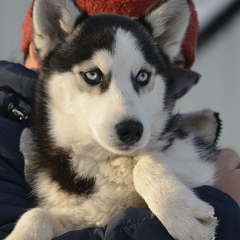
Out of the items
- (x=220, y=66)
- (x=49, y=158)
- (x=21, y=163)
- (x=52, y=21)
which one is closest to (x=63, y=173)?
(x=49, y=158)

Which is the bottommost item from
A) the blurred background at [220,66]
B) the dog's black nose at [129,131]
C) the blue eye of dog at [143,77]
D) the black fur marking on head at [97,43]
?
the blurred background at [220,66]

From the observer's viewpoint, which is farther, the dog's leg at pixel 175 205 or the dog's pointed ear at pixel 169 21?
the dog's pointed ear at pixel 169 21

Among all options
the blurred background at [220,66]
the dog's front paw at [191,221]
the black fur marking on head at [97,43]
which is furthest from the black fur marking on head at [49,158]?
the blurred background at [220,66]

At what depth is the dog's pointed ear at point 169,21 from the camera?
2229 mm

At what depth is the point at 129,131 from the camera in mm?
1832

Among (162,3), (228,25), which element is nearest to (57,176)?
(162,3)

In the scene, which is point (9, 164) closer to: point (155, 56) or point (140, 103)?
point (140, 103)

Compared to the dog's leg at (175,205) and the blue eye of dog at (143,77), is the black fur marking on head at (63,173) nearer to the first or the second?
the dog's leg at (175,205)

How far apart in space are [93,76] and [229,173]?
74 centimetres

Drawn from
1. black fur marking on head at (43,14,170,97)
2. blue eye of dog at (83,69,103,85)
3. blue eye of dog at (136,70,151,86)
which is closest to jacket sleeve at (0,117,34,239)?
black fur marking on head at (43,14,170,97)

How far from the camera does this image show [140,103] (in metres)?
1.95

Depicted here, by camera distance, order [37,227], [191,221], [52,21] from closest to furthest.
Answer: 1. [191,221]
2. [37,227]
3. [52,21]

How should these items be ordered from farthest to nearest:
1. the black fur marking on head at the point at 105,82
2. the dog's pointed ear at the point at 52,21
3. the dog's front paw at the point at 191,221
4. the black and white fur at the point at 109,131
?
the dog's pointed ear at the point at 52,21, the black fur marking on head at the point at 105,82, the black and white fur at the point at 109,131, the dog's front paw at the point at 191,221

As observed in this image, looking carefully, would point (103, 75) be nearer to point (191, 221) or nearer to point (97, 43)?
point (97, 43)
